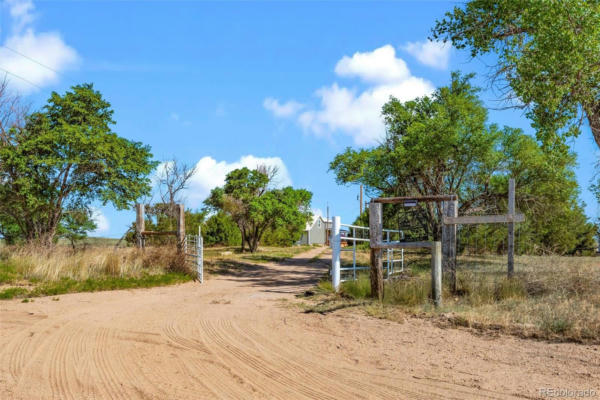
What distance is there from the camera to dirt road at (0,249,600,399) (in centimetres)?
505

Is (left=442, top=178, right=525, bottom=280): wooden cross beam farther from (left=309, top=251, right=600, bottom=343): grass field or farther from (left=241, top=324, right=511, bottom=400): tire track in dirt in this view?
(left=241, top=324, right=511, bottom=400): tire track in dirt

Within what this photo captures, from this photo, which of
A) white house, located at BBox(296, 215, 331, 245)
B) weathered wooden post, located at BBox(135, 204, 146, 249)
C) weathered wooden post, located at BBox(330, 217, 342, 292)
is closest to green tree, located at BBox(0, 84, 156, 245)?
weathered wooden post, located at BBox(135, 204, 146, 249)

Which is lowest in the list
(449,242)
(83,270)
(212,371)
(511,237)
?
(212,371)

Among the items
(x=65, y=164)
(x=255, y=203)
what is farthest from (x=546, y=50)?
(x=255, y=203)

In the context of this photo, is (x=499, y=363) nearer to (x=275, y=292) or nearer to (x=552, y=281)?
(x=552, y=281)

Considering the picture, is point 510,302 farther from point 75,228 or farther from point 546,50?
point 75,228

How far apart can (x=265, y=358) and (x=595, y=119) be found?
38.3ft

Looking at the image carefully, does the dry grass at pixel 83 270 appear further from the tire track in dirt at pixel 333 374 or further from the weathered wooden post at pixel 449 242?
the weathered wooden post at pixel 449 242

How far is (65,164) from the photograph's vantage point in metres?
21.5

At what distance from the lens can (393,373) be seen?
5551 mm

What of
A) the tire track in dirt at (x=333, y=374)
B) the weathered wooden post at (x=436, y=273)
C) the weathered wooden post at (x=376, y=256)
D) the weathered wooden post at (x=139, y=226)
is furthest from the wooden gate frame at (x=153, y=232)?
the tire track in dirt at (x=333, y=374)

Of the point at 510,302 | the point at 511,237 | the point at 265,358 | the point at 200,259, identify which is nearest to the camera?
the point at 265,358

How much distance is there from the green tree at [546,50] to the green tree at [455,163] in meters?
4.89

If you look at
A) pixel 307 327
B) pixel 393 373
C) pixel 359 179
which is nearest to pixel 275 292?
pixel 307 327
